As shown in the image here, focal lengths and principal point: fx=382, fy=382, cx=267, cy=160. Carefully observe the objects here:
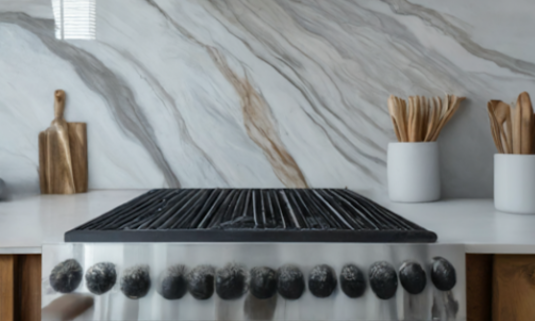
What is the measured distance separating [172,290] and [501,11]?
1362 millimetres

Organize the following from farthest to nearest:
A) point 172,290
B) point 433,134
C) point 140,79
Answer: point 140,79, point 433,134, point 172,290

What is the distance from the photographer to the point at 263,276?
667 millimetres

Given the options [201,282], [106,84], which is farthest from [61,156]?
[201,282]

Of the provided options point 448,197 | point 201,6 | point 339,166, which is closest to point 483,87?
point 448,197

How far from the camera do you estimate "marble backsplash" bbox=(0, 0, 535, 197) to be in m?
1.31

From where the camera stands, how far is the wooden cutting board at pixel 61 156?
128 cm

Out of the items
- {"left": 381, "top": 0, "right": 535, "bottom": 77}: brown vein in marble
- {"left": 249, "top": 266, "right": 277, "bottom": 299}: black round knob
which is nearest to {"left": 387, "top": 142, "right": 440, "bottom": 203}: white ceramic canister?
{"left": 381, "top": 0, "right": 535, "bottom": 77}: brown vein in marble

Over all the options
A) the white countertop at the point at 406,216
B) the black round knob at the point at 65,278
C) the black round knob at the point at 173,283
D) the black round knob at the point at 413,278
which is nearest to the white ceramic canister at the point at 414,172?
the white countertop at the point at 406,216

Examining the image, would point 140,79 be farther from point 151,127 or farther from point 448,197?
point 448,197

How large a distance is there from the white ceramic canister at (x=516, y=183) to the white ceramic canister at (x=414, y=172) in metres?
0.19

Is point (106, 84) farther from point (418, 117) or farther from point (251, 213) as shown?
point (418, 117)

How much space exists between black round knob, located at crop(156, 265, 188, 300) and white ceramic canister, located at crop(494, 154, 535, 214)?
85cm

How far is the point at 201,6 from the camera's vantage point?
51.5 inches

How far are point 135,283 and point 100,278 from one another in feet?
0.20
